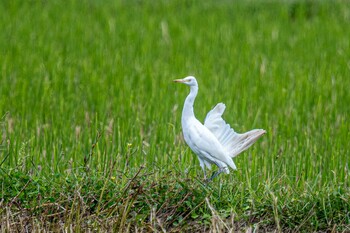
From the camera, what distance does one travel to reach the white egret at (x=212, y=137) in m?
4.18

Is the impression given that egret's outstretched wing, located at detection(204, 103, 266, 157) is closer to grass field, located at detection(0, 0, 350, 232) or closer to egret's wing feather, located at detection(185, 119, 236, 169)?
egret's wing feather, located at detection(185, 119, 236, 169)

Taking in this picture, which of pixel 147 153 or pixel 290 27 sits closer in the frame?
pixel 147 153

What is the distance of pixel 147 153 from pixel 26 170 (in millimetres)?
861

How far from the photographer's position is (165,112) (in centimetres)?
628

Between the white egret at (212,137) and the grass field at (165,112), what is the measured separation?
23 centimetres

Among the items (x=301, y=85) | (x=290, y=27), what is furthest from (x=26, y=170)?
(x=290, y=27)

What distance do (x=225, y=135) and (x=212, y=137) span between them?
163 millimetres

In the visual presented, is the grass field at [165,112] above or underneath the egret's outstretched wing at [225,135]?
underneath

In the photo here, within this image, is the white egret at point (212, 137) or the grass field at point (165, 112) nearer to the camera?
the white egret at point (212, 137)

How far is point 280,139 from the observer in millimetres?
5641

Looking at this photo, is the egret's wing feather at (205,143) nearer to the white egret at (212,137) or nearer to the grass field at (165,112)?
the white egret at (212,137)

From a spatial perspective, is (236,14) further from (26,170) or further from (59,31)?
(26,170)

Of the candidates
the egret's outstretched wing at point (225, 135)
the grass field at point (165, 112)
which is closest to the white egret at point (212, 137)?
the egret's outstretched wing at point (225, 135)

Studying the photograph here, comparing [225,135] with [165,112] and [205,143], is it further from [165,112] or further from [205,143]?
[165,112]
